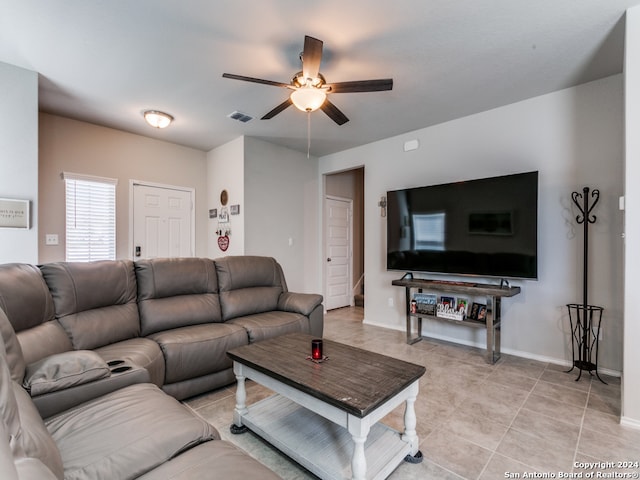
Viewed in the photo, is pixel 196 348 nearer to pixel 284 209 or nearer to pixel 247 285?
pixel 247 285

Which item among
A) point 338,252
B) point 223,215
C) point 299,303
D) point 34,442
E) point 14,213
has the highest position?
point 223,215

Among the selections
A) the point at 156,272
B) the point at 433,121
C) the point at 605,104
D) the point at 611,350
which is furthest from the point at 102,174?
the point at 611,350

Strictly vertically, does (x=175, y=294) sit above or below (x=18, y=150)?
below

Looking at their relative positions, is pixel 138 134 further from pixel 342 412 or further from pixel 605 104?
pixel 605 104

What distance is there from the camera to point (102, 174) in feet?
13.5

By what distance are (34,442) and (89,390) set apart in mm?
727

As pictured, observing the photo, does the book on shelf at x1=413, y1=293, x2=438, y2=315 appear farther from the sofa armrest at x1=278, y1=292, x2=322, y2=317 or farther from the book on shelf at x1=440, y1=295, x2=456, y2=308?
the sofa armrest at x1=278, y1=292, x2=322, y2=317

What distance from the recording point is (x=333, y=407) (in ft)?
4.78

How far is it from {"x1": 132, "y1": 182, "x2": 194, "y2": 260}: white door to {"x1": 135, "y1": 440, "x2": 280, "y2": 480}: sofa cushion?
4.00 meters

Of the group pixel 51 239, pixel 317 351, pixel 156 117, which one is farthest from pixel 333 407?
pixel 51 239

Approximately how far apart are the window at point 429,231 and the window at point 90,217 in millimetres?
3994

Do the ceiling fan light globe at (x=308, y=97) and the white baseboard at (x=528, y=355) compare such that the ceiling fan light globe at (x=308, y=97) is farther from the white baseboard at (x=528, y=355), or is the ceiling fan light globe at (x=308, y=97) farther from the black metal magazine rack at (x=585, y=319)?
the white baseboard at (x=528, y=355)

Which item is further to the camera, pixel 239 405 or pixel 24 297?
pixel 239 405

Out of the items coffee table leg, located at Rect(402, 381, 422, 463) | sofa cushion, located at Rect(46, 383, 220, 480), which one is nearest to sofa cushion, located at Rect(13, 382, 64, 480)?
sofa cushion, located at Rect(46, 383, 220, 480)
